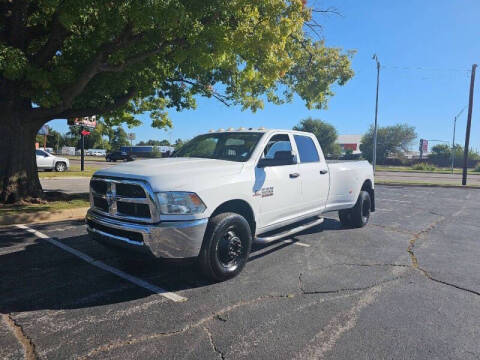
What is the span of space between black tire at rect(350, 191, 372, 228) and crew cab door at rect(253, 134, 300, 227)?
8.22 feet

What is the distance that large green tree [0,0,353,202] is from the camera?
6.82 metres

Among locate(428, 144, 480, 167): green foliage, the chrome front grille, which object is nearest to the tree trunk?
the chrome front grille

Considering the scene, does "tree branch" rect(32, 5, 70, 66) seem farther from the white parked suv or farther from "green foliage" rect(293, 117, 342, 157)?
"green foliage" rect(293, 117, 342, 157)

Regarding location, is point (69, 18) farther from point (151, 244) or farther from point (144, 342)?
point (144, 342)

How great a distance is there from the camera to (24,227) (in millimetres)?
6957

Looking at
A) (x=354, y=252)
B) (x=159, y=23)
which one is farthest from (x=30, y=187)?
(x=354, y=252)

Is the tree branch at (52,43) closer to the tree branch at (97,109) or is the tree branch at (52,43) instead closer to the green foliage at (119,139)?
the tree branch at (97,109)

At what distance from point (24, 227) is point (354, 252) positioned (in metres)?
6.48

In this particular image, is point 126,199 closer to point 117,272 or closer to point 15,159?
point 117,272

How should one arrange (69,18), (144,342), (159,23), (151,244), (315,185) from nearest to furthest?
(144,342) → (151,244) → (315,185) → (69,18) → (159,23)

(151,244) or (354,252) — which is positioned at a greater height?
(151,244)

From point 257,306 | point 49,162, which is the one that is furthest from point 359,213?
point 49,162

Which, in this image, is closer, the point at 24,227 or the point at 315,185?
the point at 315,185

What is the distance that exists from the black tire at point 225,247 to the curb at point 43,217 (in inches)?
214
